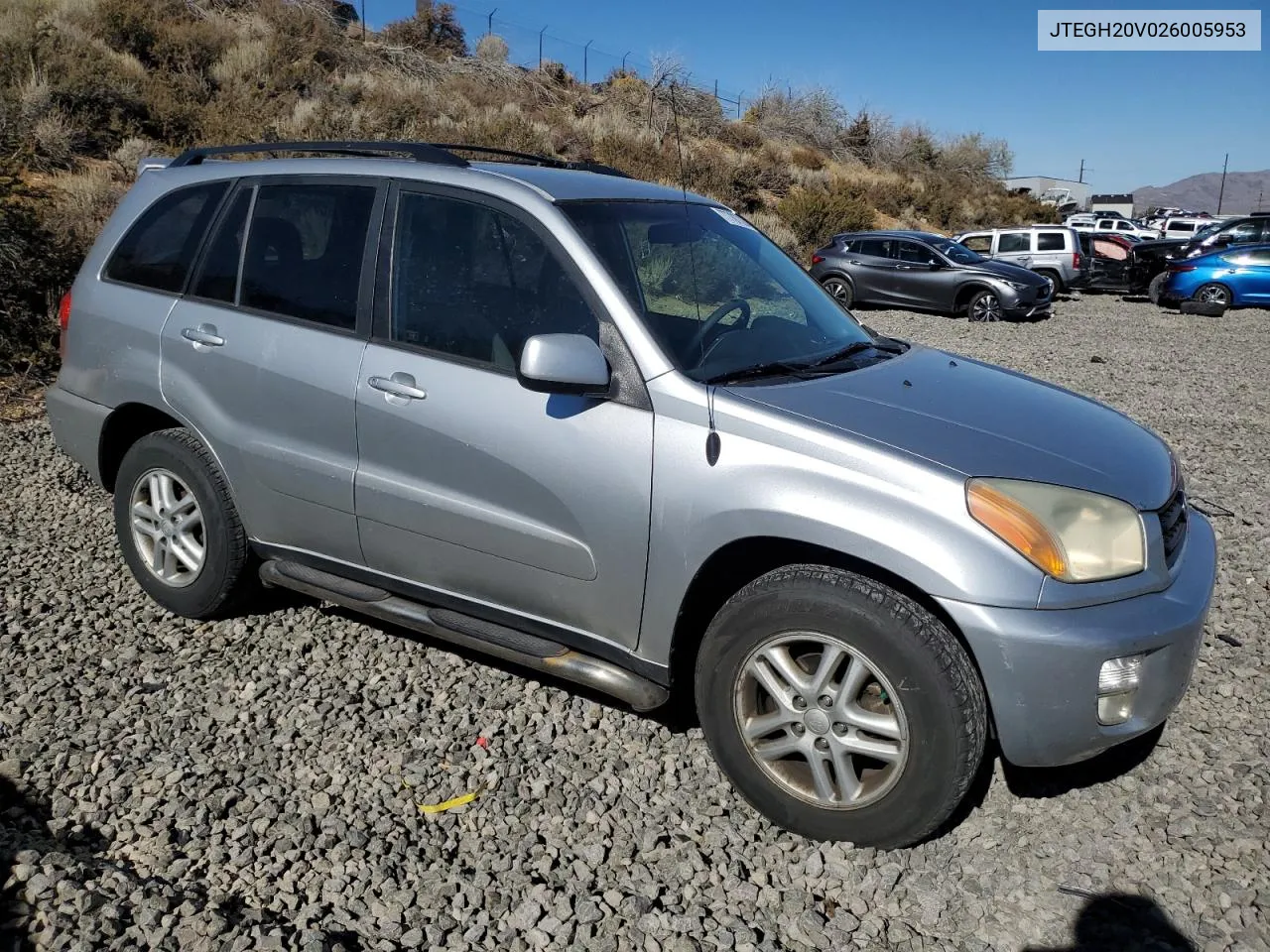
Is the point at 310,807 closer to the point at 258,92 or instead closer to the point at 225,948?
the point at 225,948

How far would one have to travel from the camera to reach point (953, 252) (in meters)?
18.5

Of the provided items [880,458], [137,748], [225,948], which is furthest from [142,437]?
[880,458]

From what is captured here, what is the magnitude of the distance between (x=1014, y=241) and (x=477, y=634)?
21072 millimetres

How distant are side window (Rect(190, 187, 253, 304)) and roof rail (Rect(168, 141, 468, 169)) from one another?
26 cm

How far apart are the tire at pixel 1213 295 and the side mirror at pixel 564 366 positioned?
19687mm

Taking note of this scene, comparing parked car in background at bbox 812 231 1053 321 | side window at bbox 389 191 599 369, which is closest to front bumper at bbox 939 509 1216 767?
side window at bbox 389 191 599 369

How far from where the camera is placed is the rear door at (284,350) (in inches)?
145

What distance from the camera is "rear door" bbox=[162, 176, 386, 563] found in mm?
3674

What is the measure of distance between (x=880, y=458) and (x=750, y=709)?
863 mm

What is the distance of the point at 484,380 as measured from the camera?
331cm

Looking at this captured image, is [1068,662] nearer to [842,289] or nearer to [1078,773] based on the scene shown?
[1078,773]

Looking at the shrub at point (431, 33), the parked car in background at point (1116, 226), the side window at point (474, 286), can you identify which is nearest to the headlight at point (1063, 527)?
the side window at point (474, 286)

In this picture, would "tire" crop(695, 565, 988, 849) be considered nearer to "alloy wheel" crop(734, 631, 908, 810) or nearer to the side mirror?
"alloy wheel" crop(734, 631, 908, 810)

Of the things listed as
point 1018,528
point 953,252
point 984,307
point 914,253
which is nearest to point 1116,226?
point 953,252
